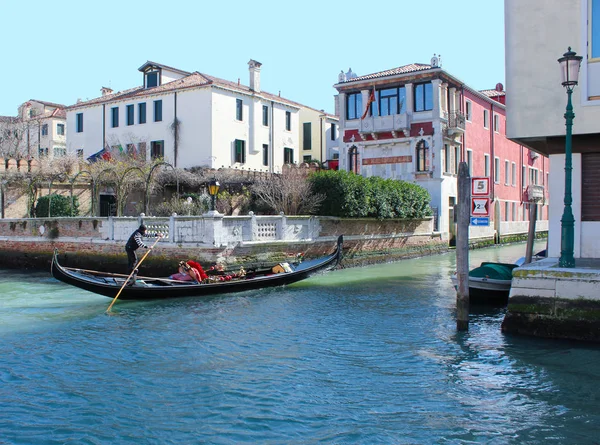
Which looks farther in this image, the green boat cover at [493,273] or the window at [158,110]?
the window at [158,110]

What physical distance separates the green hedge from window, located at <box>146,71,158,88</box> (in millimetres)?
12245

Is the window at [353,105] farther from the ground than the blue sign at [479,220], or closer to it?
farther from the ground

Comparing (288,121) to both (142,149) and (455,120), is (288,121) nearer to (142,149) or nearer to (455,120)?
(142,149)

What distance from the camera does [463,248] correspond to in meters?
8.23

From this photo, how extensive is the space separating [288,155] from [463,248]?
21.2 metres

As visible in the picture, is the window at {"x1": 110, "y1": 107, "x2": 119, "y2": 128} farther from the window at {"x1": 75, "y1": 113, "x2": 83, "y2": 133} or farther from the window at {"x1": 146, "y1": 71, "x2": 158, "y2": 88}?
the window at {"x1": 75, "y1": 113, "x2": 83, "y2": 133}

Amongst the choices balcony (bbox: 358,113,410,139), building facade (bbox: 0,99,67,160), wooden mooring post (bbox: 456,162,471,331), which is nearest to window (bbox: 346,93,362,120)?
balcony (bbox: 358,113,410,139)

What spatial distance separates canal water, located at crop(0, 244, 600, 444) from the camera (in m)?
4.82

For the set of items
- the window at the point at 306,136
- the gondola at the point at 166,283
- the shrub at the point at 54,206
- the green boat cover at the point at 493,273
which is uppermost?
the window at the point at 306,136

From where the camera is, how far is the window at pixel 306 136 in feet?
Result: 105

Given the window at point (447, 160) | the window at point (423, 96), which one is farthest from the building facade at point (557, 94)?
the window at point (447, 160)

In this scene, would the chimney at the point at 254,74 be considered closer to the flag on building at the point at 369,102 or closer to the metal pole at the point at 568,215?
the flag on building at the point at 369,102

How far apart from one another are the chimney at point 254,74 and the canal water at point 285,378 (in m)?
18.4

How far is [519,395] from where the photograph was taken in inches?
221
